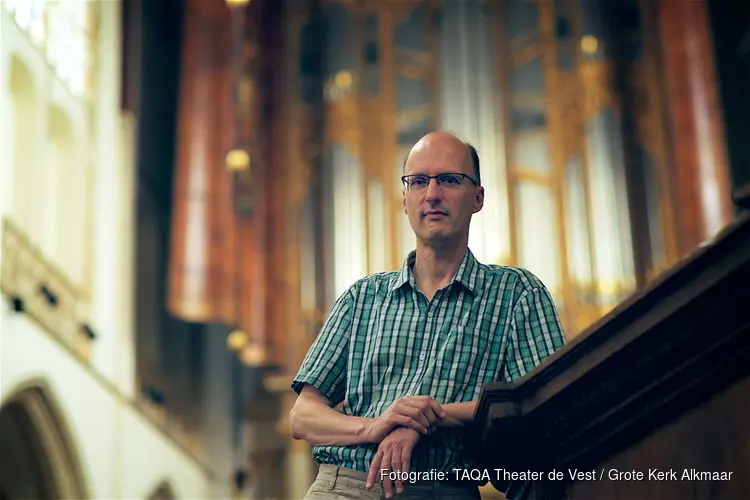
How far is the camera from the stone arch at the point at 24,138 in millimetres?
7246

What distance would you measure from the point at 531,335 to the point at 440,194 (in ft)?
0.94

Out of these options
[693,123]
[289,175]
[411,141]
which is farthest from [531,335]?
[411,141]

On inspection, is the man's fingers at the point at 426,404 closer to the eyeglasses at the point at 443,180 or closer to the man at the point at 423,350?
the man at the point at 423,350

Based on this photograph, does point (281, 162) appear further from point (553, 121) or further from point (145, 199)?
point (553, 121)

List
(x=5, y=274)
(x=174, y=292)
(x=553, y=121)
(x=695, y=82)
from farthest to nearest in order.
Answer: (x=553, y=121), (x=695, y=82), (x=174, y=292), (x=5, y=274)

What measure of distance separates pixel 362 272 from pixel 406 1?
108 inches

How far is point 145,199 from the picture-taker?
33.2 ft

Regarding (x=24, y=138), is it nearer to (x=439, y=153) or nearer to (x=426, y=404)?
(x=439, y=153)

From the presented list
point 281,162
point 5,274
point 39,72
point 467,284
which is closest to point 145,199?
point 281,162

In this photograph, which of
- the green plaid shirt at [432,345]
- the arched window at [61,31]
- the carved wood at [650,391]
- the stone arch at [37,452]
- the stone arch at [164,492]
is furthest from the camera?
the stone arch at [164,492]

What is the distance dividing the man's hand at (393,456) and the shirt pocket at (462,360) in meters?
0.14

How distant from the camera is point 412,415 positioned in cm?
183

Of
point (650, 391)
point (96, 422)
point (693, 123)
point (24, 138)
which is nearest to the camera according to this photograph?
point (650, 391)

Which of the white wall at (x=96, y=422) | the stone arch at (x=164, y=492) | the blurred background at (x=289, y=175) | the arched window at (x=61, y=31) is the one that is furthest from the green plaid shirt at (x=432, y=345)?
the stone arch at (x=164, y=492)
